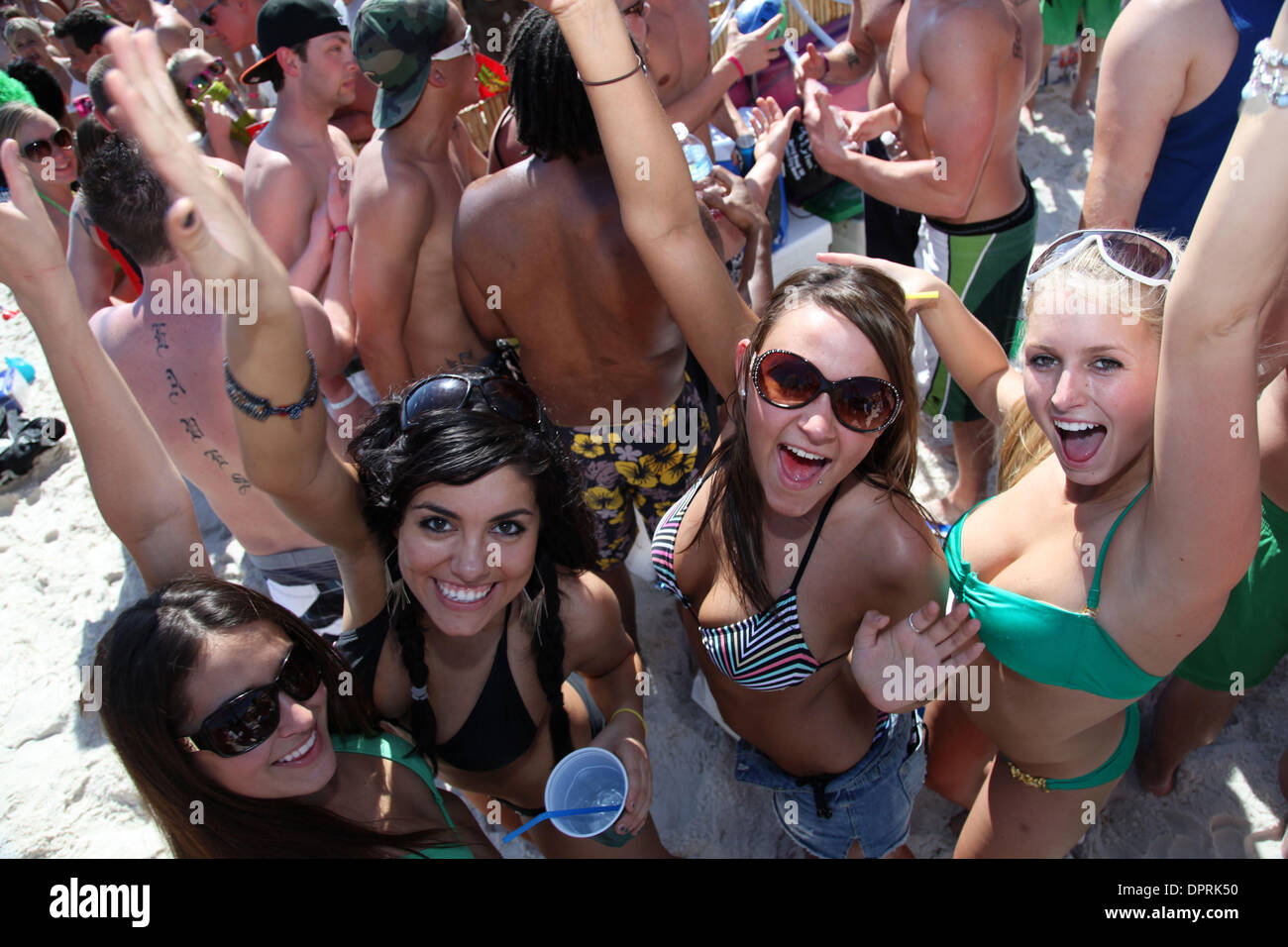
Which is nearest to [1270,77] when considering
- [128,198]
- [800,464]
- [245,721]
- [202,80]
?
[800,464]

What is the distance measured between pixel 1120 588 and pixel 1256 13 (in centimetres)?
172

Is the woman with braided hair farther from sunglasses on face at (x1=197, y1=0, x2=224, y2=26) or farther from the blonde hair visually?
sunglasses on face at (x1=197, y1=0, x2=224, y2=26)

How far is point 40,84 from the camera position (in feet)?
17.0

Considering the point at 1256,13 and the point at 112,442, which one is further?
the point at 1256,13

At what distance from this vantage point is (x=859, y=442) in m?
1.66

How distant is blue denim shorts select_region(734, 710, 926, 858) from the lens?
203 centimetres

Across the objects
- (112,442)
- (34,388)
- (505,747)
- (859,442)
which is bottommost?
(34,388)

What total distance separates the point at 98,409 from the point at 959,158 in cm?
272

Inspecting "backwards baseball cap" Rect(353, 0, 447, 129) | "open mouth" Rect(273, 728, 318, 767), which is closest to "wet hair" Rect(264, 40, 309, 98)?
"backwards baseball cap" Rect(353, 0, 447, 129)

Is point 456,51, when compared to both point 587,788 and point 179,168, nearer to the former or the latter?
point 179,168

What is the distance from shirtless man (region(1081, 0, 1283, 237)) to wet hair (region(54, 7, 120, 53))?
6.38 meters

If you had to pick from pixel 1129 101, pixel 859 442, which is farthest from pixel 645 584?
pixel 1129 101

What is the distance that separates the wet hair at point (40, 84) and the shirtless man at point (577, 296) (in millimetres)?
4715
